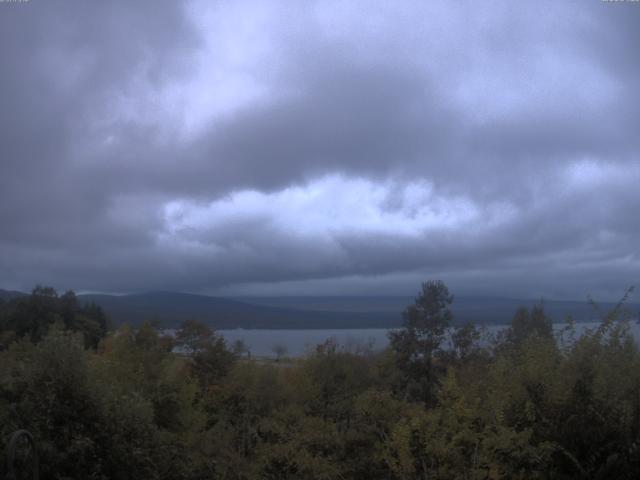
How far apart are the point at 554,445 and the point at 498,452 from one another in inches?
42.6

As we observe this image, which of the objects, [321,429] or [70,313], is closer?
[321,429]

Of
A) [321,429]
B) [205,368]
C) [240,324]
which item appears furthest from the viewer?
[240,324]

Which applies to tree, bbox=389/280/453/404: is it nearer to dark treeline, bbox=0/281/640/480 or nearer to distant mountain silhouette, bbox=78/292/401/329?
dark treeline, bbox=0/281/640/480

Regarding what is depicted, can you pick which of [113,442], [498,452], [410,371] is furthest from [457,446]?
[410,371]

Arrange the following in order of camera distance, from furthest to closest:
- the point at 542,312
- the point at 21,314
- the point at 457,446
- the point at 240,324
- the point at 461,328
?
the point at 240,324
the point at 21,314
the point at 461,328
the point at 542,312
the point at 457,446

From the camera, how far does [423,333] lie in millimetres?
33219

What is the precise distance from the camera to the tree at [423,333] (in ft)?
104

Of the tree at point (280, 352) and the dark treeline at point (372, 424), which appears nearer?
the dark treeline at point (372, 424)

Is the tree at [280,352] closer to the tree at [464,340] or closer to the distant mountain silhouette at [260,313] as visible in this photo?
the tree at [464,340]

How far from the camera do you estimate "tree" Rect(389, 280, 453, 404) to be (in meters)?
31.8

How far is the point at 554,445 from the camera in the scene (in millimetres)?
9609

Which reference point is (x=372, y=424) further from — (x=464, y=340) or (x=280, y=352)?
(x=280, y=352)

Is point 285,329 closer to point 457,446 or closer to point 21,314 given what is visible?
point 21,314

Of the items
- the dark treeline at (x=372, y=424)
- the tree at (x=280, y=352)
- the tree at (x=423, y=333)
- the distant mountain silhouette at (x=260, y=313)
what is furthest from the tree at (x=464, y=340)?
the distant mountain silhouette at (x=260, y=313)
